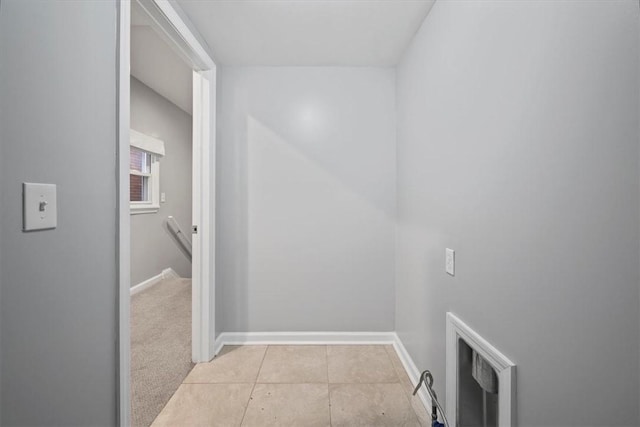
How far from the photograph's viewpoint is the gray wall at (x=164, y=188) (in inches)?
139

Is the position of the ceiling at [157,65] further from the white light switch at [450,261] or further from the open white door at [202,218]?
the white light switch at [450,261]

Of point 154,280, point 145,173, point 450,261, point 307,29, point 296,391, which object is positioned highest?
point 307,29

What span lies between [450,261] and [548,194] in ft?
2.12

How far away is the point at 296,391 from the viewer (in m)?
1.75

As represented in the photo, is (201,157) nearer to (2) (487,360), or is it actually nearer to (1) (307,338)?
(1) (307,338)

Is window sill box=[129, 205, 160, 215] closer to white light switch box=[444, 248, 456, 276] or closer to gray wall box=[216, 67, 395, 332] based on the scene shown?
gray wall box=[216, 67, 395, 332]

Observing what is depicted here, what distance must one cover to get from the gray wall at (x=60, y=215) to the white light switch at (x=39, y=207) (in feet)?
0.05

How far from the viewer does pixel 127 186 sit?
112 cm

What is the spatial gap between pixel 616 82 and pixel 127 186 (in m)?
1.50

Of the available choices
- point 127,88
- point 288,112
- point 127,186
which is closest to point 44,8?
point 127,88

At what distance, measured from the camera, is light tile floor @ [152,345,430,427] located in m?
1.54

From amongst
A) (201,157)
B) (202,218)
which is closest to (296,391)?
(202,218)

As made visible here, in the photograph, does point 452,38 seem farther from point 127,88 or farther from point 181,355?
point 181,355

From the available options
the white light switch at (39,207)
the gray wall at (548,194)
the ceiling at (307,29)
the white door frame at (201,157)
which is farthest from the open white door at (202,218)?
the gray wall at (548,194)
